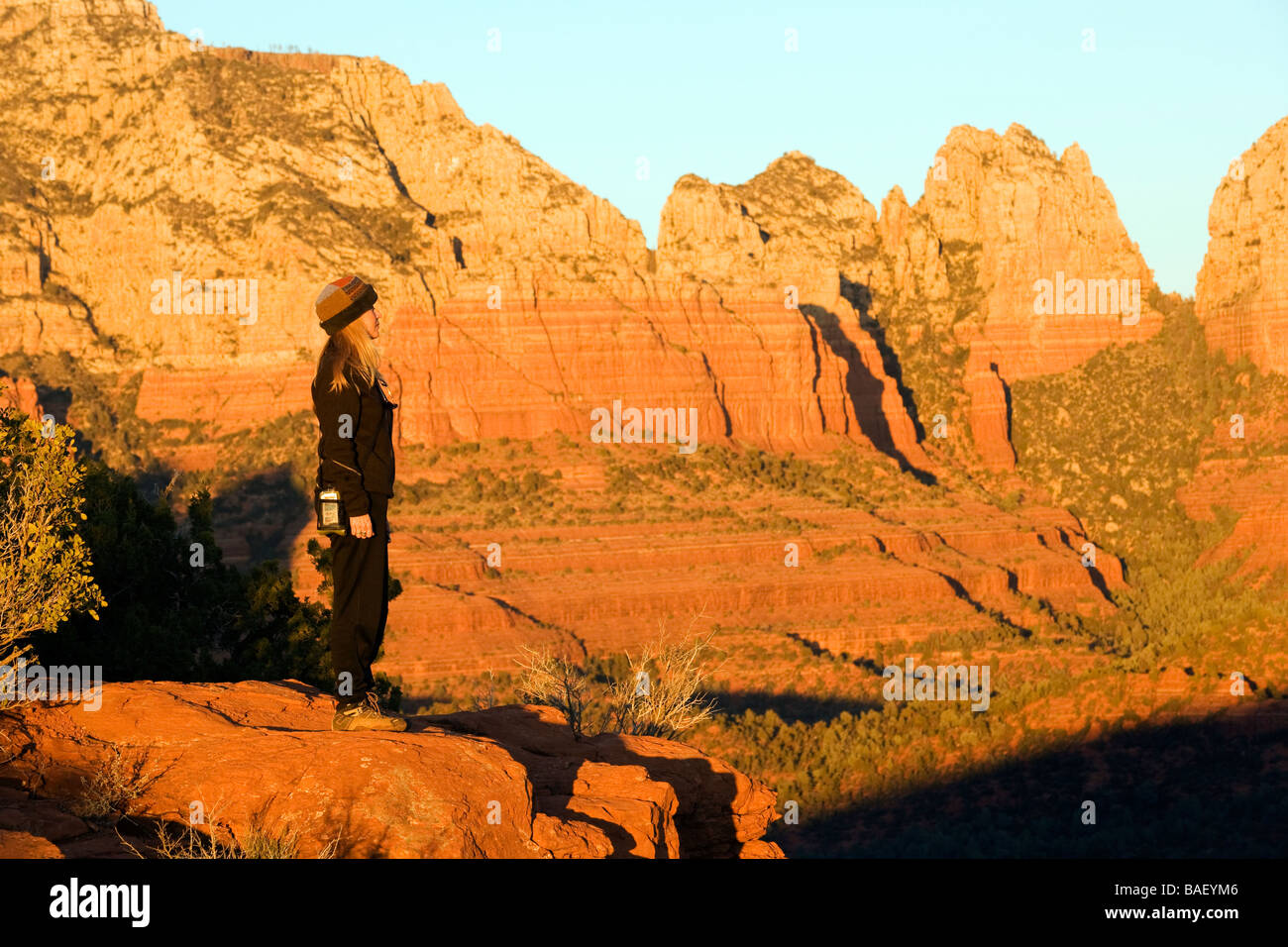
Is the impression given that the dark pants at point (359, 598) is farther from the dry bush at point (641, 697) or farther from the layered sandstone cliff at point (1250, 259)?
the layered sandstone cliff at point (1250, 259)

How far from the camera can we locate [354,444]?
11781mm

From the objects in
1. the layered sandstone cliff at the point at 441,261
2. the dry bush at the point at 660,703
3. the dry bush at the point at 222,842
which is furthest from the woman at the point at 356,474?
the layered sandstone cliff at the point at 441,261

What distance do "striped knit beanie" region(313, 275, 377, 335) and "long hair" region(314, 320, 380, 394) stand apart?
0.07 meters

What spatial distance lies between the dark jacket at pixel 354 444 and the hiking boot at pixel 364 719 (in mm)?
1642

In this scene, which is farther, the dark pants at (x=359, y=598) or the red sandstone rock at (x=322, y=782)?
the dark pants at (x=359, y=598)

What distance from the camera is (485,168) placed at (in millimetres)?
141875

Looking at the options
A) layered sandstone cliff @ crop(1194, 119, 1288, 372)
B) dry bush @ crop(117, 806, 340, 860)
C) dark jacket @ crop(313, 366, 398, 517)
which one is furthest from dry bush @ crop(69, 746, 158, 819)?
layered sandstone cliff @ crop(1194, 119, 1288, 372)

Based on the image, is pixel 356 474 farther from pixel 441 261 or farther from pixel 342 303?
pixel 441 261

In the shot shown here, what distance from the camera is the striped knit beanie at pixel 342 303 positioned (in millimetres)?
11961

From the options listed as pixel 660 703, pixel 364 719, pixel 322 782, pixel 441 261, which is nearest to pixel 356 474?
pixel 364 719

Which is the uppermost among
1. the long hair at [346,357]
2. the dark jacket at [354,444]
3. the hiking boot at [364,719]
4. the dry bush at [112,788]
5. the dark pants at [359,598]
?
the long hair at [346,357]
